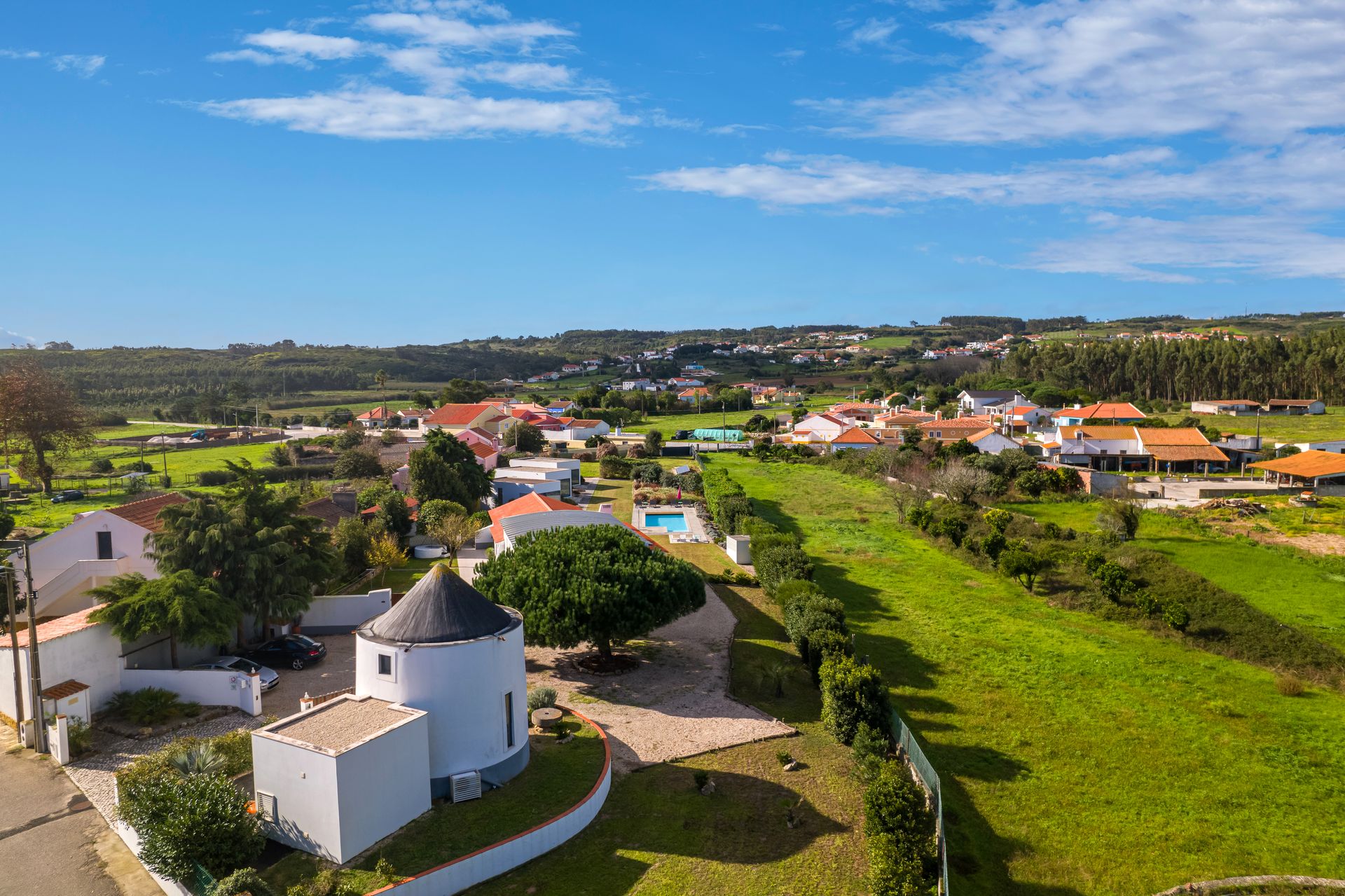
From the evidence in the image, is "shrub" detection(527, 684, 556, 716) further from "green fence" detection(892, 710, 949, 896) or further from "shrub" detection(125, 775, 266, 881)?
"green fence" detection(892, 710, 949, 896)

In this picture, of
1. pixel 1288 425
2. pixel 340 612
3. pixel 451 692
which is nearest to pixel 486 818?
pixel 451 692

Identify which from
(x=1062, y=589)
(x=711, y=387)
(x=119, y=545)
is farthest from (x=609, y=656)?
(x=711, y=387)

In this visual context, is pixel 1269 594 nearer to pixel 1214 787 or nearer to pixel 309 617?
pixel 1214 787

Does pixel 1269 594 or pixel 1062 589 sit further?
pixel 1062 589

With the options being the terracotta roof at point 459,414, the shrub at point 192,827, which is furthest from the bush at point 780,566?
the terracotta roof at point 459,414

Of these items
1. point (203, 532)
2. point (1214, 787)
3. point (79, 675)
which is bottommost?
point (1214, 787)

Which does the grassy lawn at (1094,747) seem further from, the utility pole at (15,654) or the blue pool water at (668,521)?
the utility pole at (15,654)
